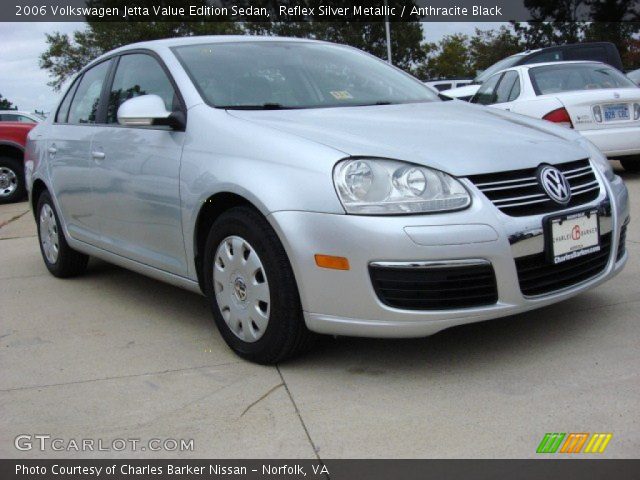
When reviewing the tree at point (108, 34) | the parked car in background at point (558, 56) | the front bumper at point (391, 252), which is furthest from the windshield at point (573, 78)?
the tree at point (108, 34)

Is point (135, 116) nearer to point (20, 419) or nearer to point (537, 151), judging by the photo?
point (20, 419)

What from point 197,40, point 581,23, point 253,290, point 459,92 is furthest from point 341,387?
point 581,23

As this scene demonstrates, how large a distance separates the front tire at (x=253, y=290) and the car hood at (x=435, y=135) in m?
0.46

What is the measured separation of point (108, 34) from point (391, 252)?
3290cm

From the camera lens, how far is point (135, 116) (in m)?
3.78

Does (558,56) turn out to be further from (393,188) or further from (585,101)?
(393,188)

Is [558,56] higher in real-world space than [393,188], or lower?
higher

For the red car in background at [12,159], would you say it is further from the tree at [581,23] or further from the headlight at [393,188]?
the tree at [581,23]

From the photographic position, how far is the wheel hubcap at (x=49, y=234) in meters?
5.46

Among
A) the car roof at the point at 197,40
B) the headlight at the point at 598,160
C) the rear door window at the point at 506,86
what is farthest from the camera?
the rear door window at the point at 506,86

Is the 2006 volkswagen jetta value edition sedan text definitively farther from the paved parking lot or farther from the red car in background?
the red car in background

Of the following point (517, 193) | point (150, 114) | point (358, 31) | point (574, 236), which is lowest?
point (574, 236)

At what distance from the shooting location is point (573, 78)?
27.5ft

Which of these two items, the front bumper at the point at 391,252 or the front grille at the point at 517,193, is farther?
the front grille at the point at 517,193
